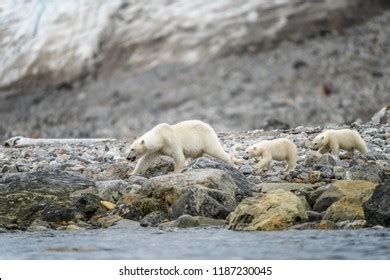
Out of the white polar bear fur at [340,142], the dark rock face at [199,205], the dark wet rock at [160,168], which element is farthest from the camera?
the white polar bear fur at [340,142]

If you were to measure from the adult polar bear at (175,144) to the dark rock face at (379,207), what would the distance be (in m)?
2.71

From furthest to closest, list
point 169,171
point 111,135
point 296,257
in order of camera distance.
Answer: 1. point 111,135
2. point 169,171
3. point 296,257

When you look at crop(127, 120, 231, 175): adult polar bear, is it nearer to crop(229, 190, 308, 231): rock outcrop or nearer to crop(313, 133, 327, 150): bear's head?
crop(313, 133, 327, 150): bear's head

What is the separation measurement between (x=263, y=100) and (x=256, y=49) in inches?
79.6

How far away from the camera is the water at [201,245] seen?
5.68m

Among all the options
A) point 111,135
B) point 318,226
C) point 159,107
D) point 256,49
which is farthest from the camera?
point 256,49

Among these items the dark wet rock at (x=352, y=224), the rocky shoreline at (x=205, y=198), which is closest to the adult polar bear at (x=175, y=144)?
the rocky shoreline at (x=205, y=198)

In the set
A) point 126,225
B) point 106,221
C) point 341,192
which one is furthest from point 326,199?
point 106,221

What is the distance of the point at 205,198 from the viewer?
7.23m

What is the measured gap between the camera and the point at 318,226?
6.62m

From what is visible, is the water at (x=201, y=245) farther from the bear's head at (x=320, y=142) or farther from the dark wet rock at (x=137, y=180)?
the bear's head at (x=320, y=142)

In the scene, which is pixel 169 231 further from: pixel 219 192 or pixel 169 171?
pixel 169 171

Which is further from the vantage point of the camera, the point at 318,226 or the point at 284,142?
the point at 284,142
